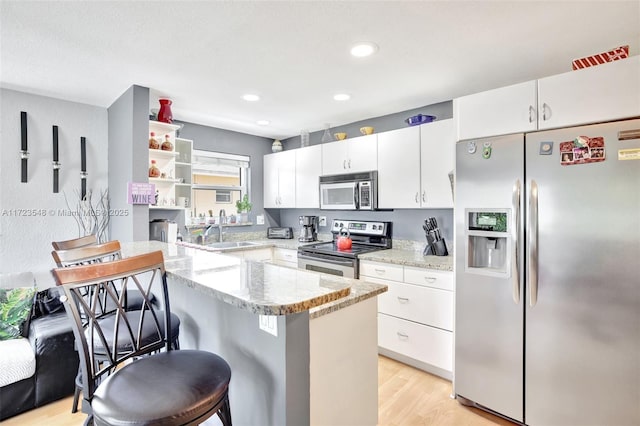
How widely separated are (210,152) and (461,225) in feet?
10.4

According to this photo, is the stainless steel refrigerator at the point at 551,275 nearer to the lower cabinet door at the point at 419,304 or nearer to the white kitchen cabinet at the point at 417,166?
the lower cabinet door at the point at 419,304

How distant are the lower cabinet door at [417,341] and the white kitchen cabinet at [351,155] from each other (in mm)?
1528

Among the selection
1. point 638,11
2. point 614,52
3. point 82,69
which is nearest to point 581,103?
point 614,52

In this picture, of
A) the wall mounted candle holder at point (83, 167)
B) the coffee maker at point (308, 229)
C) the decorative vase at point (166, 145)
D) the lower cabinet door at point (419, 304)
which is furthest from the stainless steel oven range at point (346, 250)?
the wall mounted candle holder at point (83, 167)

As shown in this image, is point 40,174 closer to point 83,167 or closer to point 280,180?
point 83,167

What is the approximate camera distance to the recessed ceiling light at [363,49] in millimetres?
1995

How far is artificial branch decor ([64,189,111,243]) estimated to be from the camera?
3.18 meters

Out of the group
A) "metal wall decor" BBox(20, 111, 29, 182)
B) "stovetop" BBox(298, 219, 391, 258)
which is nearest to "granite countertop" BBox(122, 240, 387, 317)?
"stovetop" BBox(298, 219, 391, 258)

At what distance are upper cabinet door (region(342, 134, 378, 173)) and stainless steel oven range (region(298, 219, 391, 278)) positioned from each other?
66 centimetres

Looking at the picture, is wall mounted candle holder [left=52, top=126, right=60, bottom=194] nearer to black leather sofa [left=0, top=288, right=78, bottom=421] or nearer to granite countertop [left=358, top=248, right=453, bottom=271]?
black leather sofa [left=0, top=288, right=78, bottom=421]

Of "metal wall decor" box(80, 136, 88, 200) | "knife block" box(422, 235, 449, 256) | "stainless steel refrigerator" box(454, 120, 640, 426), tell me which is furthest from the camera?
"metal wall decor" box(80, 136, 88, 200)

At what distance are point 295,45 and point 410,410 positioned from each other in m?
2.48

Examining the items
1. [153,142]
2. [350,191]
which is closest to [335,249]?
[350,191]

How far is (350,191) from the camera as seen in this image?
347 centimetres
